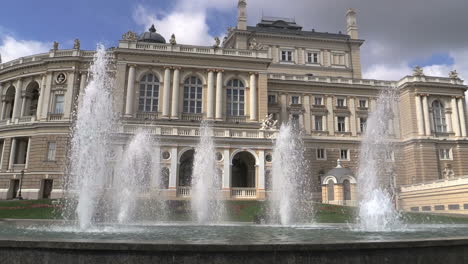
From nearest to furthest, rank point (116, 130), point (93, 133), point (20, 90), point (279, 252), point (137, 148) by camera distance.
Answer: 1. point (279, 252)
2. point (93, 133)
3. point (137, 148)
4. point (116, 130)
5. point (20, 90)

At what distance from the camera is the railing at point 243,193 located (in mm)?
40156

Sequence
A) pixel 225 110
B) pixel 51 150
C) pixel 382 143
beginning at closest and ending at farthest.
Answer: pixel 51 150
pixel 225 110
pixel 382 143

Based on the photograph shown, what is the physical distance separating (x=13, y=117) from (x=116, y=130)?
23744 mm

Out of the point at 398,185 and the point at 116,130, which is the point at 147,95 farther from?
the point at 398,185

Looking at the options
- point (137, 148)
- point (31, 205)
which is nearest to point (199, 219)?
point (137, 148)

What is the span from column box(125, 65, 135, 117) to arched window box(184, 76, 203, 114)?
7126 mm

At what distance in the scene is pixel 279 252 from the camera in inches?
302

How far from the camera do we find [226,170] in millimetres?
41188

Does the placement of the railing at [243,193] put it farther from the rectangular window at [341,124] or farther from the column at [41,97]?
the column at [41,97]

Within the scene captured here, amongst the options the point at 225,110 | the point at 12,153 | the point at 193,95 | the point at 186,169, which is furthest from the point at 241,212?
the point at 12,153

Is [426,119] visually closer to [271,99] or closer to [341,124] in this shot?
[341,124]

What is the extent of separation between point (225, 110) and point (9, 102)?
114 ft

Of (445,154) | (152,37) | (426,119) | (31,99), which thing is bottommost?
(445,154)

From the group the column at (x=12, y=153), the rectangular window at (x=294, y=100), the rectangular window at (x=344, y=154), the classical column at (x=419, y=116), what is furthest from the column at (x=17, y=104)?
the classical column at (x=419, y=116)
